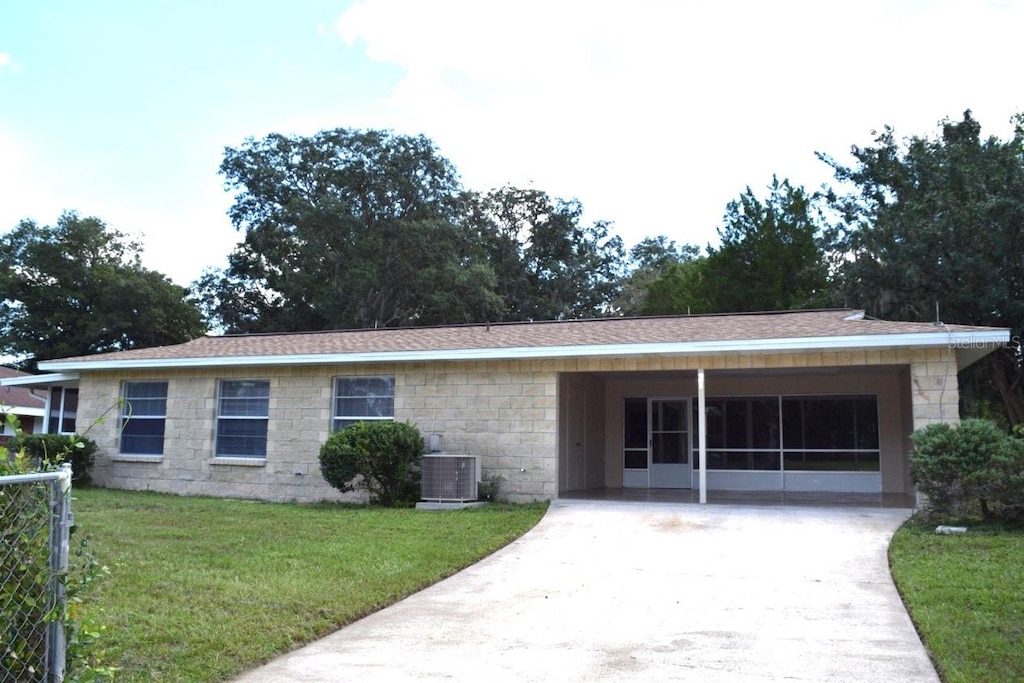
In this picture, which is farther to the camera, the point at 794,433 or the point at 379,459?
the point at 794,433

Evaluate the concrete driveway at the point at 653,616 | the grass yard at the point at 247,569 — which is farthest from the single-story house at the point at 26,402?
the concrete driveway at the point at 653,616

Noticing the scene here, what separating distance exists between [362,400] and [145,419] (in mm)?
5303

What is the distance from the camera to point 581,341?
14508mm

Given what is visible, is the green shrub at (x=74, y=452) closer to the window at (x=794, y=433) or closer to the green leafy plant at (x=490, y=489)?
the green leafy plant at (x=490, y=489)

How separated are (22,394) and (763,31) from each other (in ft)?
99.5

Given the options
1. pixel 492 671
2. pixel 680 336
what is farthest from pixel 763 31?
pixel 492 671

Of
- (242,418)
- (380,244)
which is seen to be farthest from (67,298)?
(242,418)

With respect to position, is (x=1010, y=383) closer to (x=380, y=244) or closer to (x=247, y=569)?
(x=247, y=569)

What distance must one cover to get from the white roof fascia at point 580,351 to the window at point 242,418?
1.84 ft

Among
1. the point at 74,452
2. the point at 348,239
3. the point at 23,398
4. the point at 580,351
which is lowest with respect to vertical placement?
the point at 74,452

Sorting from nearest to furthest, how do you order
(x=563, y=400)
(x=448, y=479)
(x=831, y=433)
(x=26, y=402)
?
(x=448, y=479) < (x=563, y=400) < (x=831, y=433) < (x=26, y=402)

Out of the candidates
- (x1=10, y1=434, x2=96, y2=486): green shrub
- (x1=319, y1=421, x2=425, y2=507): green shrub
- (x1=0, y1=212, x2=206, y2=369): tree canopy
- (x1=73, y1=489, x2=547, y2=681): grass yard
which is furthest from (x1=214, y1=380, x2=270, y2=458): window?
(x1=0, y1=212, x2=206, y2=369): tree canopy

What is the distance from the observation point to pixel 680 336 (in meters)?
14.1

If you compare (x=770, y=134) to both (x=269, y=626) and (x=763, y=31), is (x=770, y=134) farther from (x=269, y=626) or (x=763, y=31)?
(x=269, y=626)
